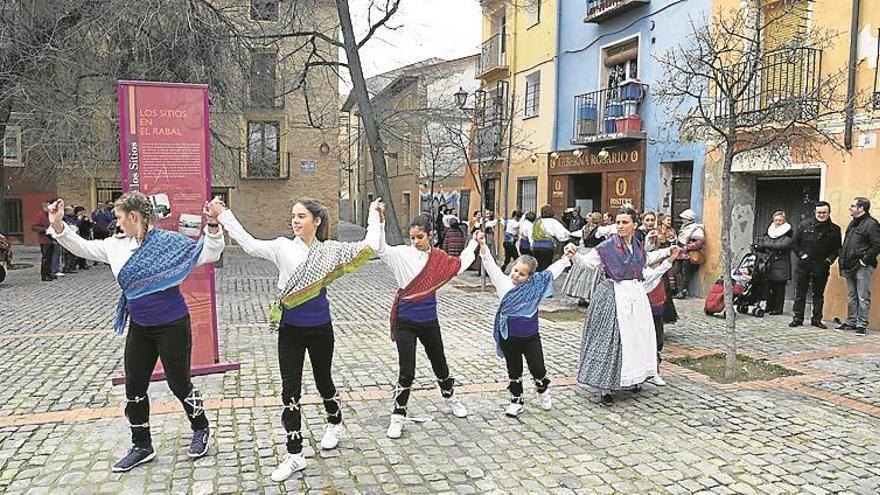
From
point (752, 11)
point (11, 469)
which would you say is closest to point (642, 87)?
point (752, 11)

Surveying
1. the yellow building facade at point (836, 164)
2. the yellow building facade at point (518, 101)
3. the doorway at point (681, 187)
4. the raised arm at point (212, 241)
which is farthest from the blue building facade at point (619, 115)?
the raised arm at point (212, 241)

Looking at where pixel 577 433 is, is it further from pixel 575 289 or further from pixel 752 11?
pixel 752 11

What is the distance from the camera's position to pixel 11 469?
14.6 feet

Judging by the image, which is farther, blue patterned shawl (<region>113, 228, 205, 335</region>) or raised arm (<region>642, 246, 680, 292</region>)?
raised arm (<region>642, 246, 680, 292</region>)

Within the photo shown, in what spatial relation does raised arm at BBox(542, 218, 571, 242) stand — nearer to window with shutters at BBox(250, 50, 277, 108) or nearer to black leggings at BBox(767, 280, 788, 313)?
black leggings at BBox(767, 280, 788, 313)

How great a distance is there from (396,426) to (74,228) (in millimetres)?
12161

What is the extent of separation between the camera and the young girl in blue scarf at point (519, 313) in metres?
5.52

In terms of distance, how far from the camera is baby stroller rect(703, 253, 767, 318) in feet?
35.1

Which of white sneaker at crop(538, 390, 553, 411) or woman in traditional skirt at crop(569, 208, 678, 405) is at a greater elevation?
woman in traditional skirt at crop(569, 208, 678, 405)

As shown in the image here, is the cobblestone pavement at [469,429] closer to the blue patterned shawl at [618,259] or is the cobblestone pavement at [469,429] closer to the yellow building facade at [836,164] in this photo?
the blue patterned shawl at [618,259]

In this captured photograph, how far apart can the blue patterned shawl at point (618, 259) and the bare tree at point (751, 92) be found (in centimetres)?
176

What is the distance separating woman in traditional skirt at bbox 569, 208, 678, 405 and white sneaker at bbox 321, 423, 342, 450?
7.49 feet

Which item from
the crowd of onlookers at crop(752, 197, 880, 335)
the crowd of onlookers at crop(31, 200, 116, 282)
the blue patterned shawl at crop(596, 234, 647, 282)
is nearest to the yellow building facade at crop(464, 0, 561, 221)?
the crowd of onlookers at crop(752, 197, 880, 335)

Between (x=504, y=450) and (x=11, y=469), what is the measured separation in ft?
10.7
